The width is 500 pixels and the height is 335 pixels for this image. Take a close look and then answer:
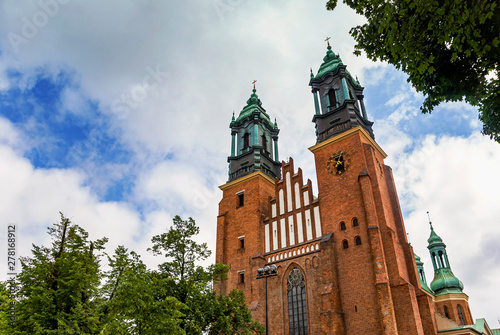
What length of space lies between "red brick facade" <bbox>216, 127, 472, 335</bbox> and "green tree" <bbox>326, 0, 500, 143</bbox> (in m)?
13.9

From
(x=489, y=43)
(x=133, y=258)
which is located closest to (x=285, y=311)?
(x=133, y=258)

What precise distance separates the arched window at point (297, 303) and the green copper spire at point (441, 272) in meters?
29.7

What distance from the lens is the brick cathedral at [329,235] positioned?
20391mm

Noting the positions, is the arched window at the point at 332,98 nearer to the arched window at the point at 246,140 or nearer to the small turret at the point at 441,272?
the arched window at the point at 246,140

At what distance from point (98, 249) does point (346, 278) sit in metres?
14.4

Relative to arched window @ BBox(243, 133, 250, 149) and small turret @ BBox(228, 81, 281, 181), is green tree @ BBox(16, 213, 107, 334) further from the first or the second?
arched window @ BBox(243, 133, 250, 149)

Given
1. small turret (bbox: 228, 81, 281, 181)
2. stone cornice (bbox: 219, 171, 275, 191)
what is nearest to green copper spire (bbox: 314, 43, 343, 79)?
small turret (bbox: 228, 81, 281, 181)

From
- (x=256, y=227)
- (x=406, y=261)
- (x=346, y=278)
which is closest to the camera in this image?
(x=346, y=278)

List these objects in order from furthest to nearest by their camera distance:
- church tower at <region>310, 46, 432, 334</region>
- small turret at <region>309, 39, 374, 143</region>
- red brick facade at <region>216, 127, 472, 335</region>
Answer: small turret at <region>309, 39, 374, 143</region> → red brick facade at <region>216, 127, 472, 335</region> → church tower at <region>310, 46, 432, 334</region>

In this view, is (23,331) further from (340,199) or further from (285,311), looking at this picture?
(340,199)

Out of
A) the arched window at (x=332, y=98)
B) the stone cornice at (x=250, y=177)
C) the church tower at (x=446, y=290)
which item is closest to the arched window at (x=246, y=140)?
the stone cornice at (x=250, y=177)

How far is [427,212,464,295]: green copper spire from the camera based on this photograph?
145 ft

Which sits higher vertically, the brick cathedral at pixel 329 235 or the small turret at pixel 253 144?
the small turret at pixel 253 144

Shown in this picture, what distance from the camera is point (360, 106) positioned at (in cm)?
3058
